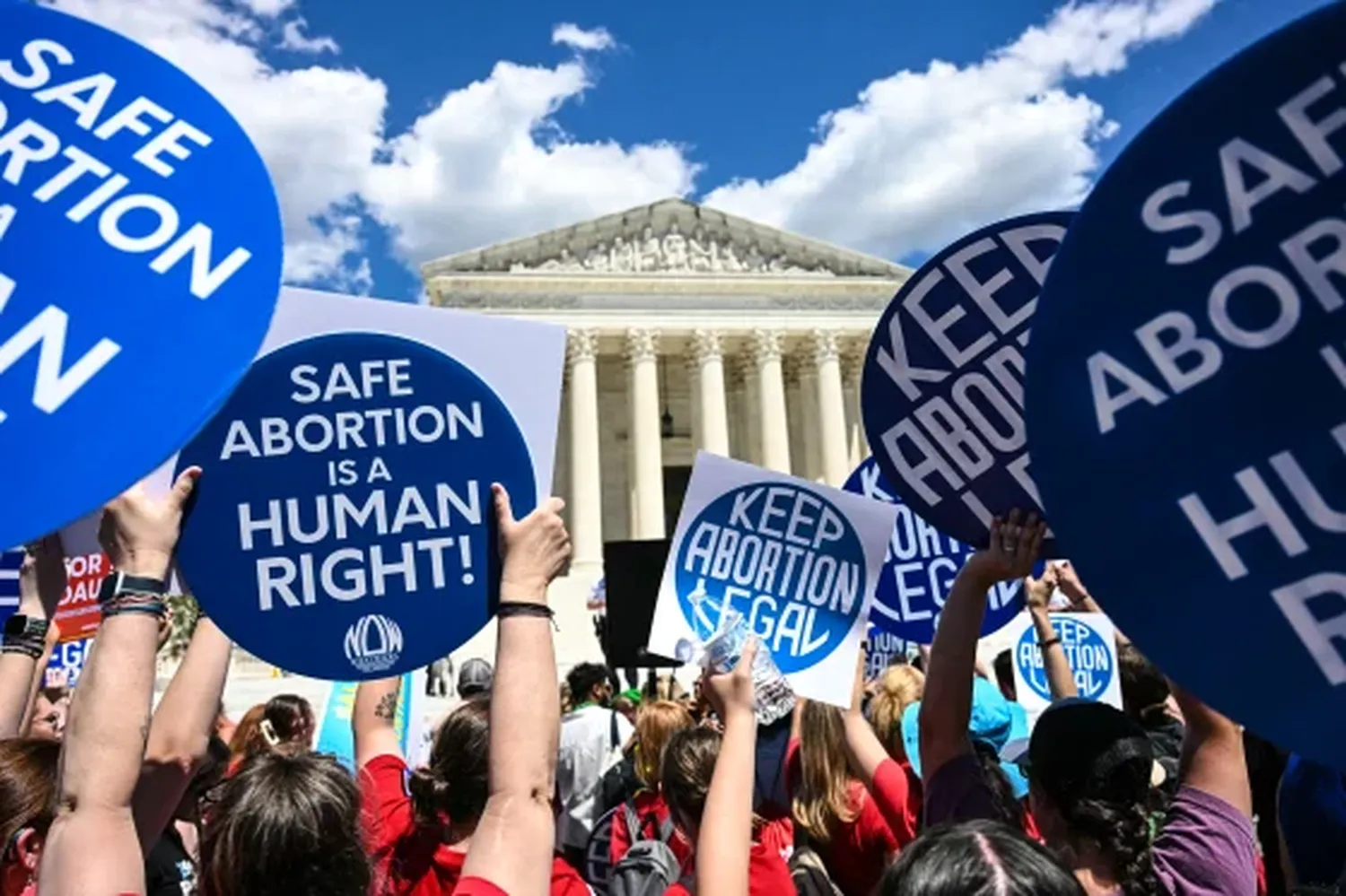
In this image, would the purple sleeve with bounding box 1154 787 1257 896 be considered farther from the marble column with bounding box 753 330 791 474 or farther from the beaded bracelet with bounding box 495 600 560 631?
the marble column with bounding box 753 330 791 474

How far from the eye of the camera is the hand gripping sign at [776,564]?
374 cm

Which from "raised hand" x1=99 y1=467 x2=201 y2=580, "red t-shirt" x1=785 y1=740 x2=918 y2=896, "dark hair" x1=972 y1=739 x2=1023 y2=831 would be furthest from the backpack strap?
"raised hand" x1=99 y1=467 x2=201 y2=580

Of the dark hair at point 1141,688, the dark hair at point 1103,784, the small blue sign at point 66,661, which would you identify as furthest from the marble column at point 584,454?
the dark hair at point 1103,784

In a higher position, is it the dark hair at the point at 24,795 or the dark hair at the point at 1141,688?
the dark hair at the point at 1141,688

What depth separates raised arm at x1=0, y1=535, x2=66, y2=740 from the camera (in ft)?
10.0

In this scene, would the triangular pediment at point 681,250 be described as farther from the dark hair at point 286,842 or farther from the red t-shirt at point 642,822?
the dark hair at point 286,842

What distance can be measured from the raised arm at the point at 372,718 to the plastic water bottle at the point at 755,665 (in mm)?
1017

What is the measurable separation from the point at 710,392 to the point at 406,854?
132 feet

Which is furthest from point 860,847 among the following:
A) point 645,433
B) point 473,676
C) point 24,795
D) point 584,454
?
point 645,433

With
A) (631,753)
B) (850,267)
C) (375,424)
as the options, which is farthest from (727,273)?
(375,424)

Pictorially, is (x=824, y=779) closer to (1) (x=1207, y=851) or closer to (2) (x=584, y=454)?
(1) (x=1207, y=851)

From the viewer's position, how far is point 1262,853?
425 centimetres

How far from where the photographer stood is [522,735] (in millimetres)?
1989

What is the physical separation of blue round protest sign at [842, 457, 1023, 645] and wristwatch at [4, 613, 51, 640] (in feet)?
9.89
